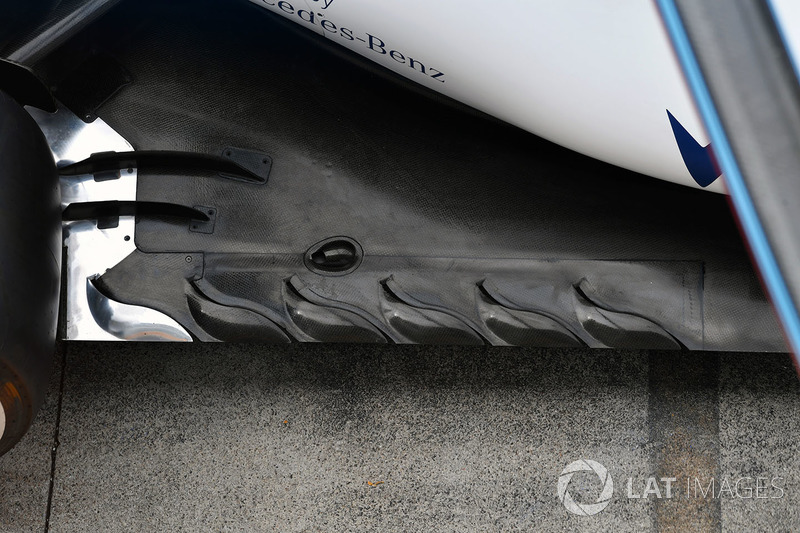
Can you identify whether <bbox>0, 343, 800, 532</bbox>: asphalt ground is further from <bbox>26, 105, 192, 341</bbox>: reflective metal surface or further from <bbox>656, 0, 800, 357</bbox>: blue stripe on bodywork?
<bbox>656, 0, 800, 357</bbox>: blue stripe on bodywork

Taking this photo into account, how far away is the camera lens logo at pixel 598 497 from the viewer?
148 centimetres

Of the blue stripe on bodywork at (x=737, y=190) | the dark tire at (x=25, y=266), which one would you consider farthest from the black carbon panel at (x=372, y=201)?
the blue stripe on bodywork at (x=737, y=190)

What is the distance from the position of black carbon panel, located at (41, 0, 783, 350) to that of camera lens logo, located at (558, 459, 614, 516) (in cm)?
39

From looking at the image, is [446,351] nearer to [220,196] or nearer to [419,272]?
[419,272]

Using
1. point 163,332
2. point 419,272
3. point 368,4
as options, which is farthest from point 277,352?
point 368,4

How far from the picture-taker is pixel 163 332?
1.24 meters

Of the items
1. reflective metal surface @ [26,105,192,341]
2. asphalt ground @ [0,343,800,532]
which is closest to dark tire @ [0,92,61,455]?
reflective metal surface @ [26,105,192,341]

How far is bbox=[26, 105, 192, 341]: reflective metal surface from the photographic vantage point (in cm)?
124

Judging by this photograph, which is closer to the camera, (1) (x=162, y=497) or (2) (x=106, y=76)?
(2) (x=106, y=76)

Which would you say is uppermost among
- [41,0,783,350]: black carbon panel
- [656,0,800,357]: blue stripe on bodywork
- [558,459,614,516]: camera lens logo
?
[41,0,783,350]: black carbon panel

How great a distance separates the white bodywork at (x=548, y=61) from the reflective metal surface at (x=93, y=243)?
384 millimetres

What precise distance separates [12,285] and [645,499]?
4.14ft

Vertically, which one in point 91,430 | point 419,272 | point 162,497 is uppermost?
point 419,272

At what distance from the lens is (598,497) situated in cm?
149
